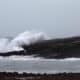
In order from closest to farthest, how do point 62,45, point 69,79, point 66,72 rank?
point 69,79 → point 66,72 → point 62,45

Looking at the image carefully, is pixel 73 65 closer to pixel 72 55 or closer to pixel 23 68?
pixel 72 55

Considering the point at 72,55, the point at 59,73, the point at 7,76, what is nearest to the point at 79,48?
the point at 72,55

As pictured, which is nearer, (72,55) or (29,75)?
(29,75)

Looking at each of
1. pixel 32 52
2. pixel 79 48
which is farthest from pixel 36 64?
pixel 79 48

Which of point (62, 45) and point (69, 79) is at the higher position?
point (62, 45)

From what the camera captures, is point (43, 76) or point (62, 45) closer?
point (43, 76)

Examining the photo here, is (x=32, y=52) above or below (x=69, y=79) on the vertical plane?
above

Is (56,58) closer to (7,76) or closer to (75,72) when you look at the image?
(75,72)

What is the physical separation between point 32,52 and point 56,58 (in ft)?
8.64

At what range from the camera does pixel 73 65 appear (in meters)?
57.7

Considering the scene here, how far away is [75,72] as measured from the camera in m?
55.8

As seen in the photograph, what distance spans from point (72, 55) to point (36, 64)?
Result: 4.30m

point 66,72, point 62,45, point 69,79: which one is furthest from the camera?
point 62,45

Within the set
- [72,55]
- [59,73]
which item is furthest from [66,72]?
[72,55]
